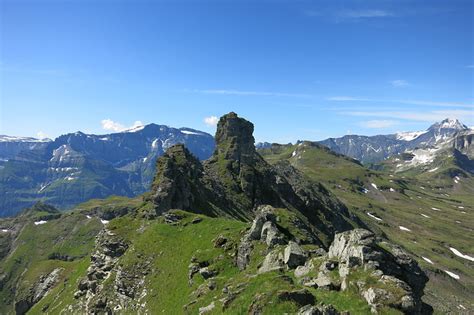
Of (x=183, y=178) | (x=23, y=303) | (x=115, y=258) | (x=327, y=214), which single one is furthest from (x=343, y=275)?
(x=23, y=303)

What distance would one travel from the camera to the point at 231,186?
5453 inches

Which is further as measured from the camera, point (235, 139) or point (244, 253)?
point (235, 139)

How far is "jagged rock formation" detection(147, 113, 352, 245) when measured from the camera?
10388 cm

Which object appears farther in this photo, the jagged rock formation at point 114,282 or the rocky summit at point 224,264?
the jagged rock formation at point 114,282

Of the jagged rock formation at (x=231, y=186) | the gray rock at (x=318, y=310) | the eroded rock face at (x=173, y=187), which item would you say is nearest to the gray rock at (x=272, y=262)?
the gray rock at (x=318, y=310)

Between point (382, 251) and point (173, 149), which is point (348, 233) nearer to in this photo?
point (382, 251)

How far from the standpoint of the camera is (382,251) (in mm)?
38750

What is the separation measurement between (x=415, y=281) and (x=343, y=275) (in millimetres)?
8471

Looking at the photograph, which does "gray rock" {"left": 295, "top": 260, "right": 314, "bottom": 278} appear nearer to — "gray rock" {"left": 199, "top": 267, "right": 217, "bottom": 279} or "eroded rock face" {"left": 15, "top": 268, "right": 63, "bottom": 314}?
"gray rock" {"left": 199, "top": 267, "right": 217, "bottom": 279}

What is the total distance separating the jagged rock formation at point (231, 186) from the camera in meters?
104

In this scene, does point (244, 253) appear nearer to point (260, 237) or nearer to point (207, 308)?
point (260, 237)

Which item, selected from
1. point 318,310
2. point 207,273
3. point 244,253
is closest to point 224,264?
point 207,273

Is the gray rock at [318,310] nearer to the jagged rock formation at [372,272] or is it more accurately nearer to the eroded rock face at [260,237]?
the jagged rock formation at [372,272]

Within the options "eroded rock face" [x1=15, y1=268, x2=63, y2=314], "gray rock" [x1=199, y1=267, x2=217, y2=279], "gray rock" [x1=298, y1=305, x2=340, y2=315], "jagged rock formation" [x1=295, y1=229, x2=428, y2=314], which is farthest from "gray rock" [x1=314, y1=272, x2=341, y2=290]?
"eroded rock face" [x1=15, y1=268, x2=63, y2=314]
